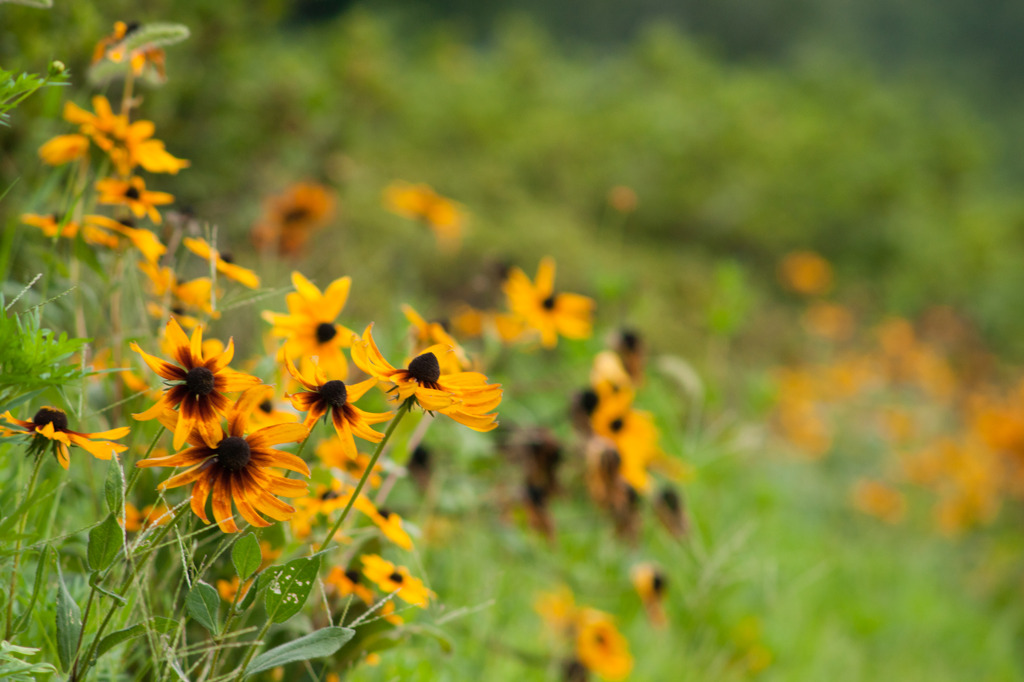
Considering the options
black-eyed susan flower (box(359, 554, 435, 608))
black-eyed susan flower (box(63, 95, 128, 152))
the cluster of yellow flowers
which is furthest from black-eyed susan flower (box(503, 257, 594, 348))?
the cluster of yellow flowers

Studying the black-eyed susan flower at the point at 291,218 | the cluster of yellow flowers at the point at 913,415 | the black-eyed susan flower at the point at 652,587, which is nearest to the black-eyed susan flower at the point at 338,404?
the black-eyed susan flower at the point at 652,587

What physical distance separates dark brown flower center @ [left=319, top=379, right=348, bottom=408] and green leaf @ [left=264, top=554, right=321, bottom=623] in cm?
12

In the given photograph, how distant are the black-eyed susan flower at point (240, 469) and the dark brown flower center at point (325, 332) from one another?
26 centimetres

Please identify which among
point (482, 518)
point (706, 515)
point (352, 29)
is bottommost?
point (706, 515)

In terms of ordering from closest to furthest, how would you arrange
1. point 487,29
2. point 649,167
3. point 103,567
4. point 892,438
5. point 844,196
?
point 103,567 < point 892,438 < point 649,167 < point 844,196 < point 487,29

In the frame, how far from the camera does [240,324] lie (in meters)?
2.06

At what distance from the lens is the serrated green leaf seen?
0.80m

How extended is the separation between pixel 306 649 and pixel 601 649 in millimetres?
802

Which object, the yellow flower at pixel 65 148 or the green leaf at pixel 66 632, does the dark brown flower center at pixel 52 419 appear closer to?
the green leaf at pixel 66 632

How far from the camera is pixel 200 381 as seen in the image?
59cm

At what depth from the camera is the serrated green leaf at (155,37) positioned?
800 millimetres

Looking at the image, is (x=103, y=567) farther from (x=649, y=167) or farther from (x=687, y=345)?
(x=649, y=167)

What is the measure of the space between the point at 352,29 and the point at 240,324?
165 cm

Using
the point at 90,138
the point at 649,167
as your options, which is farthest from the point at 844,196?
the point at 90,138
